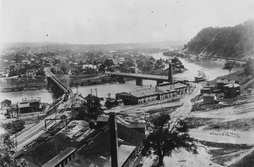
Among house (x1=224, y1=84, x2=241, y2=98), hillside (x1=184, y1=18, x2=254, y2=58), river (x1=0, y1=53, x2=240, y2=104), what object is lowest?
river (x1=0, y1=53, x2=240, y2=104)

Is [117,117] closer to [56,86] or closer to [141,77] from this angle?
[56,86]

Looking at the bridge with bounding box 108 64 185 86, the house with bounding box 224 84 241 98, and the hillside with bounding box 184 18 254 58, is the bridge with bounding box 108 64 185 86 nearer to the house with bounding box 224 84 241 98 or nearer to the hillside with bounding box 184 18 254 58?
the house with bounding box 224 84 241 98

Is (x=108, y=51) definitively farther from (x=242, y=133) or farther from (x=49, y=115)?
(x=242, y=133)

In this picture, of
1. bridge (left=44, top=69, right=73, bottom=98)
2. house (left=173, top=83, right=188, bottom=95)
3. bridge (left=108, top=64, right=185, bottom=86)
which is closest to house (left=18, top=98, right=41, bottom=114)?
bridge (left=44, top=69, right=73, bottom=98)

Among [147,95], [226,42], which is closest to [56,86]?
[147,95]

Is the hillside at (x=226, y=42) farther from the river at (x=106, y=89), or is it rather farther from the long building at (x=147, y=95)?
the long building at (x=147, y=95)

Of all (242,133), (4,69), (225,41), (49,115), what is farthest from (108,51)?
(242,133)
